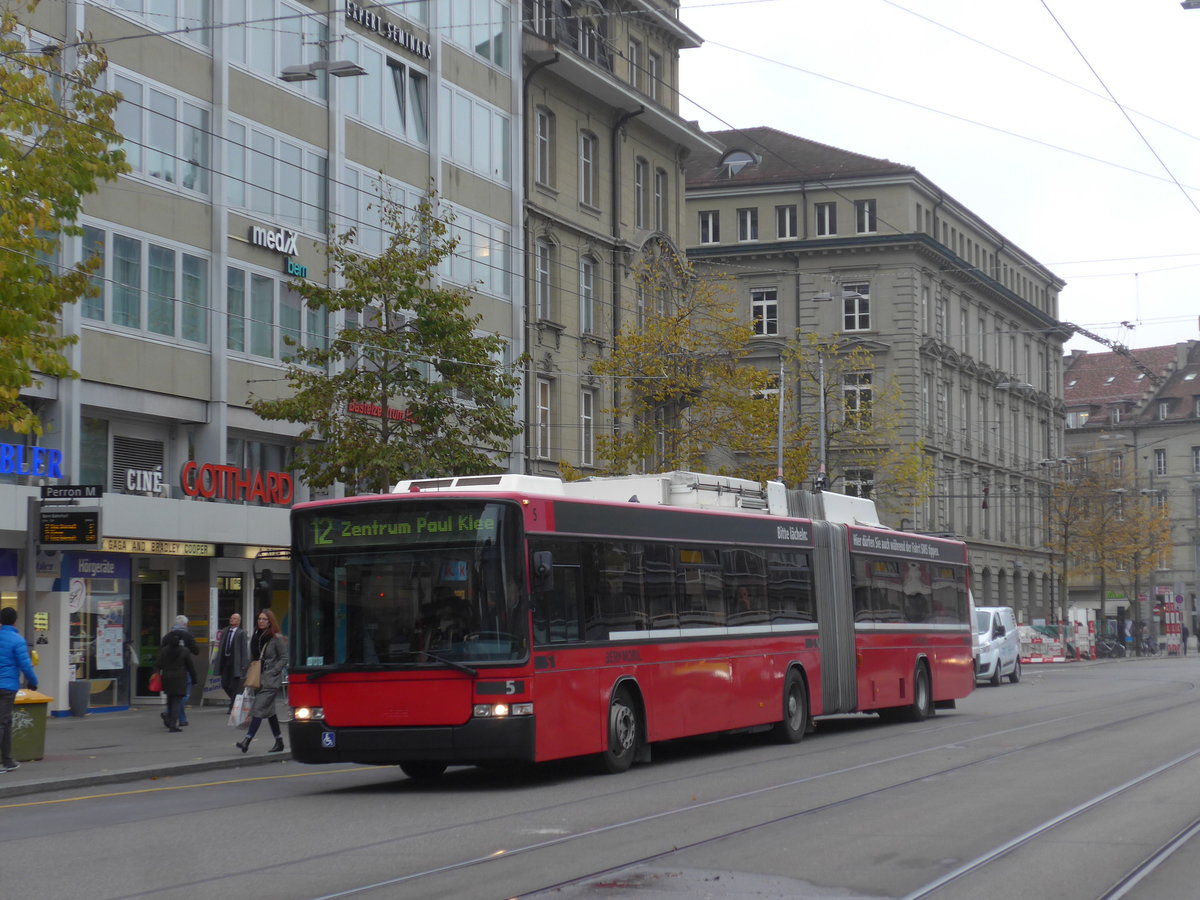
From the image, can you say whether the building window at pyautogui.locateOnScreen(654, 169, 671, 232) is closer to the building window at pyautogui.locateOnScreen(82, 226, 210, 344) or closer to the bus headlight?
the building window at pyautogui.locateOnScreen(82, 226, 210, 344)

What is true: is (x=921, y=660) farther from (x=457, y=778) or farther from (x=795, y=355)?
(x=795, y=355)

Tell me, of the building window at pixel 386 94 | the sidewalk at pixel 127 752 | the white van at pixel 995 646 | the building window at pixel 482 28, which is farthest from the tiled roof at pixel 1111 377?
the sidewalk at pixel 127 752

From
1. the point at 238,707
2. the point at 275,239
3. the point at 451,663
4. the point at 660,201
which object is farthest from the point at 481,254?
the point at 451,663

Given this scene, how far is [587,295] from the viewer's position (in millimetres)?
46281

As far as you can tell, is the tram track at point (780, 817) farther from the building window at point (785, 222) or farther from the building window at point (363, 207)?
the building window at point (785, 222)

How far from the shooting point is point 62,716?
1073 inches

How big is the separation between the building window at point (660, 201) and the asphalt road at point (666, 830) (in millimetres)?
31407

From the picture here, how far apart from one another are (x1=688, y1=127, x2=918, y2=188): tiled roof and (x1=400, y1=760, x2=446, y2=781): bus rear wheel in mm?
55255

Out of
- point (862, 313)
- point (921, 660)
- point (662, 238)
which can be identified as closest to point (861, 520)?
point (921, 660)

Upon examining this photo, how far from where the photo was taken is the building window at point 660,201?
50594mm

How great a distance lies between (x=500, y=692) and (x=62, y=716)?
1388 centimetres

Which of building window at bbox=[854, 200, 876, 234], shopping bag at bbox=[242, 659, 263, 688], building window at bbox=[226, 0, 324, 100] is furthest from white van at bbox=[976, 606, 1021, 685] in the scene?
building window at bbox=[854, 200, 876, 234]

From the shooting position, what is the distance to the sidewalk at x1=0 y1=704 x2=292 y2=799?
1772cm

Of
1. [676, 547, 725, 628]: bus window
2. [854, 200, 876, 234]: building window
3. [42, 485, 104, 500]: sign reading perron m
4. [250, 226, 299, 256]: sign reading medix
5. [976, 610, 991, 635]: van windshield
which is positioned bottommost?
[976, 610, 991, 635]: van windshield
